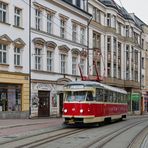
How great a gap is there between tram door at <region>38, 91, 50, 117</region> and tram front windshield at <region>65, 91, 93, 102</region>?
42.2ft

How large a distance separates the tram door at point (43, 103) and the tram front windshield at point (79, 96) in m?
12.9

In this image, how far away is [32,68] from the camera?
127 ft

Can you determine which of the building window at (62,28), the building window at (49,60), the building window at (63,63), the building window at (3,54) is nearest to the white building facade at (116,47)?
the building window at (63,63)

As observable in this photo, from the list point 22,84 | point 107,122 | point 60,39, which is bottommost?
point 107,122

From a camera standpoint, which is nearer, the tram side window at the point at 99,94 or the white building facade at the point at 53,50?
the tram side window at the point at 99,94

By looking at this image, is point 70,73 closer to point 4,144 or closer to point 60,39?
point 60,39

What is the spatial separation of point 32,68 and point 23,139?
772 inches

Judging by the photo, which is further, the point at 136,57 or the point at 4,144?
the point at 136,57

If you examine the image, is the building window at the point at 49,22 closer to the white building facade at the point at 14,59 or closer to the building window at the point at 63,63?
the building window at the point at 63,63

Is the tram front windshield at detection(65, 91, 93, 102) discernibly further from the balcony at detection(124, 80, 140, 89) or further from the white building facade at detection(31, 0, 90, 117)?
the balcony at detection(124, 80, 140, 89)

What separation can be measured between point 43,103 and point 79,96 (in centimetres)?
1401

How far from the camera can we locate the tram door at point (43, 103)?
133 feet

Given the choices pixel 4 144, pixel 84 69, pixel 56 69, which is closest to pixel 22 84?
pixel 56 69

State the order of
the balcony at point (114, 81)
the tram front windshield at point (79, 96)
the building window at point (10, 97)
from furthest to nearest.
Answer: the balcony at point (114, 81)
the building window at point (10, 97)
the tram front windshield at point (79, 96)
